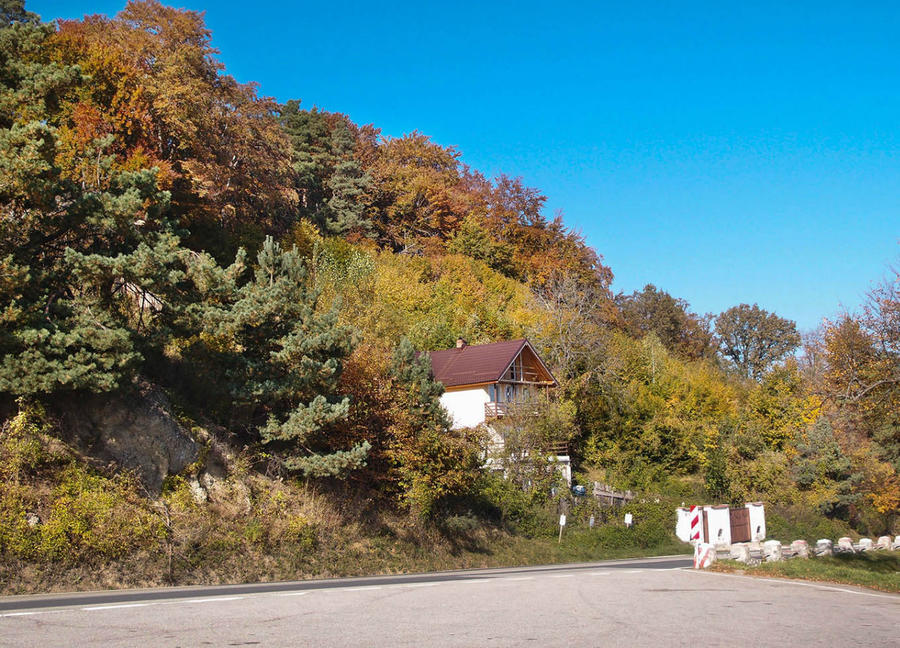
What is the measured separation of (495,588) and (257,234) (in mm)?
35275

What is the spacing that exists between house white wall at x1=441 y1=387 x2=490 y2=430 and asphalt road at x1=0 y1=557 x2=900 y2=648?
2722 cm

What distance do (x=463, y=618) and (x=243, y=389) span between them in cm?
1373

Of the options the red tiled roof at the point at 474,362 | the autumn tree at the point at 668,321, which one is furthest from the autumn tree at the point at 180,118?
the autumn tree at the point at 668,321

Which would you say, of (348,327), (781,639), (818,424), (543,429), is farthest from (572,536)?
(781,639)

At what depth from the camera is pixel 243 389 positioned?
21641 mm

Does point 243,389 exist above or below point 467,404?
below

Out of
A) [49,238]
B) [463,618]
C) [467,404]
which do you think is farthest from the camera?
[467,404]

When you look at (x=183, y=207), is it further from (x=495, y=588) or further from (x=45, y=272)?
(x=495, y=588)

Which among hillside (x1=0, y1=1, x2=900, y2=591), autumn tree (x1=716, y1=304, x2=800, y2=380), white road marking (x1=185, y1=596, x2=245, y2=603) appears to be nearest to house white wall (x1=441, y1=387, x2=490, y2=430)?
hillside (x1=0, y1=1, x2=900, y2=591)

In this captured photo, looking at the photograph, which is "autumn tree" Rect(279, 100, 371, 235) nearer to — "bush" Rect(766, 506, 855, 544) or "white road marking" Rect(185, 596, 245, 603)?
"bush" Rect(766, 506, 855, 544)

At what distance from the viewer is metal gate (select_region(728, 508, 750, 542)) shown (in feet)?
92.1

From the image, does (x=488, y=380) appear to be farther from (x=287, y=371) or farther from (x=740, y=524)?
(x=287, y=371)

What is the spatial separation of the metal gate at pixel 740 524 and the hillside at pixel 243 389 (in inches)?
246

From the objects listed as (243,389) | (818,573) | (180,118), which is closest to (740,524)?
(818,573)
